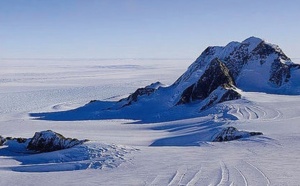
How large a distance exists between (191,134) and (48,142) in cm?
958

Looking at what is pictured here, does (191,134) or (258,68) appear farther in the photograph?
(258,68)

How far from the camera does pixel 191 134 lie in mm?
25422

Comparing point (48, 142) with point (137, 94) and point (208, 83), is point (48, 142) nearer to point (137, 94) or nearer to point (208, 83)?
point (208, 83)

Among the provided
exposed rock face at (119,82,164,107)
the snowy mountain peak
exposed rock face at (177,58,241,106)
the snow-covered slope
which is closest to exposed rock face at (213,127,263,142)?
exposed rock face at (177,58,241,106)

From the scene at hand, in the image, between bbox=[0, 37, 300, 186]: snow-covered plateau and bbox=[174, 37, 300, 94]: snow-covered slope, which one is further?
bbox=[174, 37, 300, 94]: snow-covered slope

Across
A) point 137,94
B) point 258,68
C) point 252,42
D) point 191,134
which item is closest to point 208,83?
point 258,68

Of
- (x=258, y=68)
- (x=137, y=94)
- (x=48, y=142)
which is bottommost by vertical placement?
(x=48, y=142)

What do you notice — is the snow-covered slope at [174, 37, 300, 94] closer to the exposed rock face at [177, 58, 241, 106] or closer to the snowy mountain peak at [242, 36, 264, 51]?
the snowy mountain peak at [242, 36, 264, 51]

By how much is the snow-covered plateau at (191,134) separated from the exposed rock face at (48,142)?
2.01 feet


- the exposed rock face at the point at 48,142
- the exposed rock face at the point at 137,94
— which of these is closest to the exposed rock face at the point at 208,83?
the exposed rock face at the point at 137,94

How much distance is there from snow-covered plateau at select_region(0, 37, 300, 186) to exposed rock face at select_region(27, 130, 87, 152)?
0.61m

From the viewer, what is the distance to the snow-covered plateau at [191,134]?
1375 cm

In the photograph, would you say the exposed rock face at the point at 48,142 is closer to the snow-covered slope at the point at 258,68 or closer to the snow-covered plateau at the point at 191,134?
the snow-covered plateau at the point at 191,134

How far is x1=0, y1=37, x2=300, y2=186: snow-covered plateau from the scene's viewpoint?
45.1 ft
